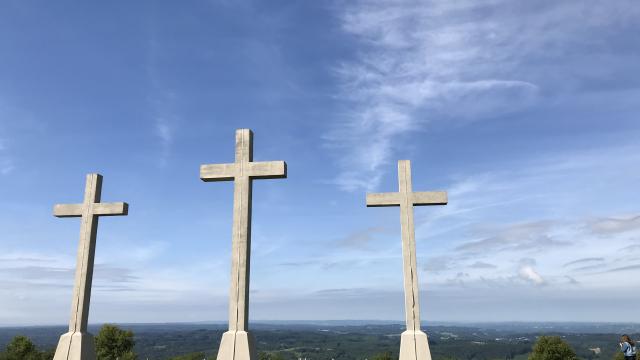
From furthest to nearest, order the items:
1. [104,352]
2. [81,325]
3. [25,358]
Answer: [25,358] → [104,352] → [81,325]

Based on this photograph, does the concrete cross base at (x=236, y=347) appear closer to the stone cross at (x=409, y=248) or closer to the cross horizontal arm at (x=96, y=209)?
the stone cross at (x=409, y=248)

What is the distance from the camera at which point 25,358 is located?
42.1m

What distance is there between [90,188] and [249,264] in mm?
5154

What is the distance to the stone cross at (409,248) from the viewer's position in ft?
31.0

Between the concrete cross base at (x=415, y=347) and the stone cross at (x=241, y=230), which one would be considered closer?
the stone cross at (x=241, y=230)

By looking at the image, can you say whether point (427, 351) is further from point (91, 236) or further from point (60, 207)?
point (60, 207)

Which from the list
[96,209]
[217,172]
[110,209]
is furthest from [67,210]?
[217,172]

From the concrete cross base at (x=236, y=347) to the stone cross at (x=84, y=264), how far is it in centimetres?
379

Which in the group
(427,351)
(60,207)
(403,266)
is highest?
(60,207)

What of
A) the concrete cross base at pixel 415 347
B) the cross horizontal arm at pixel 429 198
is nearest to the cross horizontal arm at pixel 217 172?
the cross horizontal arm at pixel 429 198

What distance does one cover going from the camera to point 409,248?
1029 cm

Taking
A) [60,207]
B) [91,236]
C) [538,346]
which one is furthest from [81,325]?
[538,346]

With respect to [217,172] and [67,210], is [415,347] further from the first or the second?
[67,210]

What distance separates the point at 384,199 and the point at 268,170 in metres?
2.78
